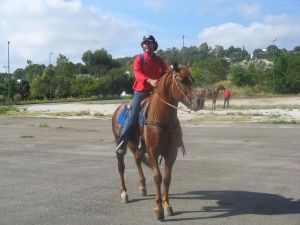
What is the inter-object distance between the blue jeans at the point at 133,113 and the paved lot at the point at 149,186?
119 centimetres

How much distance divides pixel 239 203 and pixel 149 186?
2.15 m

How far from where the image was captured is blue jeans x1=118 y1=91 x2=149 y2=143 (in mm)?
7953

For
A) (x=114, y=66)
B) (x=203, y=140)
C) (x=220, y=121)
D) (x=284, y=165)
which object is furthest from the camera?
(x=114, y=66)

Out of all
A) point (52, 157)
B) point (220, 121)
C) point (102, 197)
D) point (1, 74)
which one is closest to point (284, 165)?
point (102, 197)

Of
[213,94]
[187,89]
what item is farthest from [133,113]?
[213,94]

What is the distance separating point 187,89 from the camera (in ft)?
23.2

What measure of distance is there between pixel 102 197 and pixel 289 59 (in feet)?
272

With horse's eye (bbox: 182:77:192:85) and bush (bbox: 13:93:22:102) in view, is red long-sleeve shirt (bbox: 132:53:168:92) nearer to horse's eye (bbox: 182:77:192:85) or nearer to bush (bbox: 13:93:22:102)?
horse's eye (bbox: 182:77:192:85)

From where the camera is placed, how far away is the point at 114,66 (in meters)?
122

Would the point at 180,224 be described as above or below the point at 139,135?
below

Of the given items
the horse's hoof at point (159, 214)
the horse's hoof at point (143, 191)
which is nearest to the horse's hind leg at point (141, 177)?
the horse's hoof at point (143, 191)

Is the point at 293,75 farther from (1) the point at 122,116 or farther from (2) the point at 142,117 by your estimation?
(2) the point at 142,117

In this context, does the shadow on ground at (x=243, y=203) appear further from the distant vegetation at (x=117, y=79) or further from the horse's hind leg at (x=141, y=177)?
the distant vegetation at (x=117, y=79)

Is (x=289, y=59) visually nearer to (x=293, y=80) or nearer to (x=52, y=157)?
(x=293, y=80)
